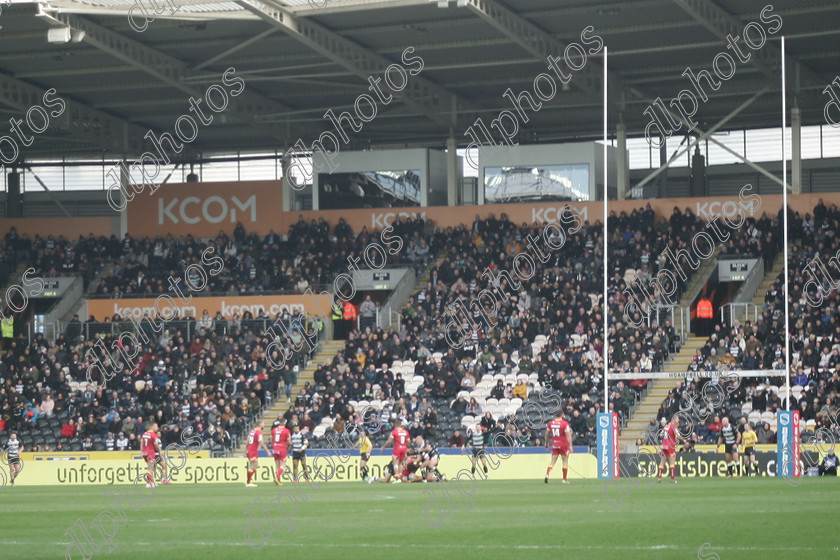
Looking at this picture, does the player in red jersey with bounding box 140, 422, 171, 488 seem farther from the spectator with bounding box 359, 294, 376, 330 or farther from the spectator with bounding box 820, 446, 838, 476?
the spectator with bounding box 359, 294, 376, 330

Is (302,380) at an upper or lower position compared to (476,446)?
upper

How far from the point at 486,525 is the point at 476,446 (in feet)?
56.9

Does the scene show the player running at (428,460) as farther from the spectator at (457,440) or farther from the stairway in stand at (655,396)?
the stairway in stand at (655,396)

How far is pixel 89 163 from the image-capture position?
60.2 metres

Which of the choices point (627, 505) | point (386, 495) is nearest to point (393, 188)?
point (386, 495)

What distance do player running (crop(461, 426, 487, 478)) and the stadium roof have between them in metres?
11.5

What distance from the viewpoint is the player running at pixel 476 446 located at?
3356 cm

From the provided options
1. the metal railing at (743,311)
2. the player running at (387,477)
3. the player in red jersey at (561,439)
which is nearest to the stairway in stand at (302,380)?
the player running at (387,477)

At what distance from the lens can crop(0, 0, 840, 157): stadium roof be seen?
3862cm

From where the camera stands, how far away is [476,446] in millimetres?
34594

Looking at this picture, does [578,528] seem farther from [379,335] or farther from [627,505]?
[379,335]

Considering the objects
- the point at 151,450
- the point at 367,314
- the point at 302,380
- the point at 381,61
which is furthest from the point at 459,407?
the point at 381,61

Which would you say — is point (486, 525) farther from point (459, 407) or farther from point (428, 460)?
point (459, 407)

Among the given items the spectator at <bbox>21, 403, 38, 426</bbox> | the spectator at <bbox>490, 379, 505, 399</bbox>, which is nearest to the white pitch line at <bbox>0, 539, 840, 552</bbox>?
the spectator at <bbox>490, 379, 505, 399</bbox>
